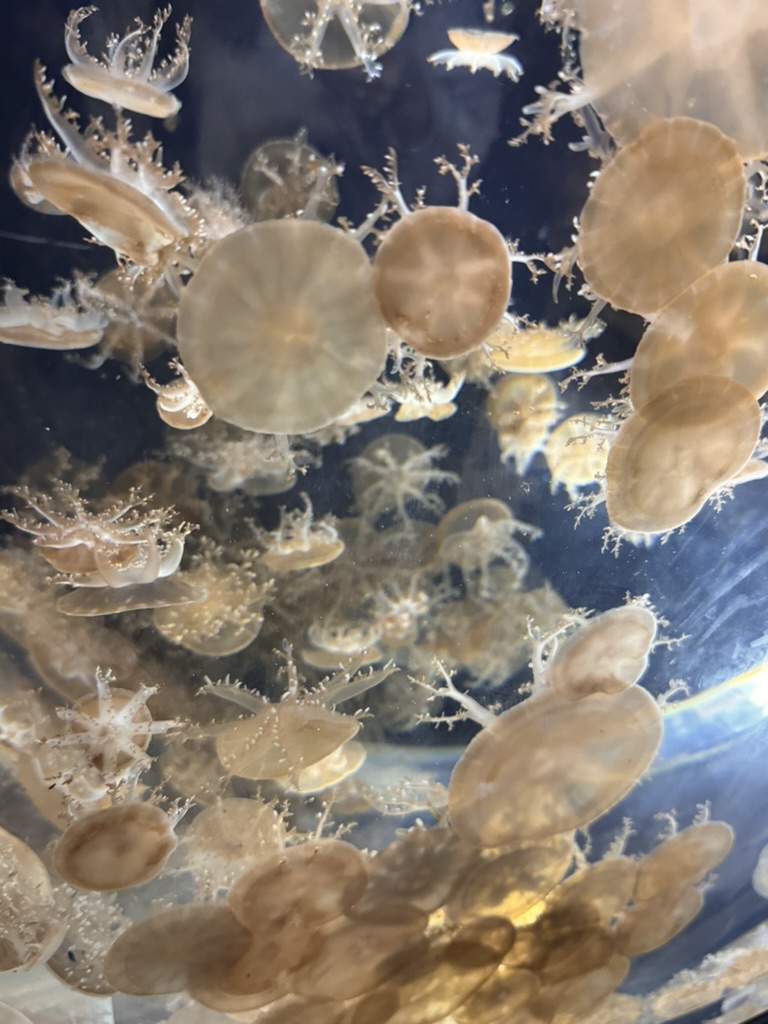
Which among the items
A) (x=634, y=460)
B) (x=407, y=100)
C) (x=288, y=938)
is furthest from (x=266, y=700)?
(x=407, y=100)

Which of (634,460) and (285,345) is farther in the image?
(634,460)

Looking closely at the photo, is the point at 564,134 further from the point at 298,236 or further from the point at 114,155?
the point at 114,155

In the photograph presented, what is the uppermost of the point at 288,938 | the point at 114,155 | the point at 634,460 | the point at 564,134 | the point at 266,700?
the point at 114,155

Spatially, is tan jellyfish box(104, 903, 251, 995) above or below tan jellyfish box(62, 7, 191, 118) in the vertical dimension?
below

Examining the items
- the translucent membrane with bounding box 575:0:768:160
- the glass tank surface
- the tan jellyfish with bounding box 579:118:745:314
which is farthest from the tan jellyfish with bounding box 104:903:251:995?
the translucent membrane with bounding box 575:0:768:160

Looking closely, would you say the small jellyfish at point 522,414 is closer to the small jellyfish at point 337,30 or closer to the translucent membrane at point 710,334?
the translucent membrane at point 710,334

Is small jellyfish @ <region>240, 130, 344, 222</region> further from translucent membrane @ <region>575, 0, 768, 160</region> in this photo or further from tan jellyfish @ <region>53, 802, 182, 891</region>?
tan jellyfish @ <region>53, 802, 182, 891</region>

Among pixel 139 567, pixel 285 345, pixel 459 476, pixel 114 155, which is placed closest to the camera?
pixel 114 155

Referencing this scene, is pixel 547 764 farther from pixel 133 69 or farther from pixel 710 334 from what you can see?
pixel 133 69
